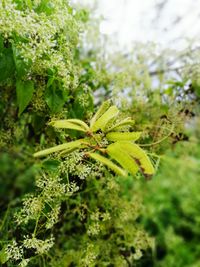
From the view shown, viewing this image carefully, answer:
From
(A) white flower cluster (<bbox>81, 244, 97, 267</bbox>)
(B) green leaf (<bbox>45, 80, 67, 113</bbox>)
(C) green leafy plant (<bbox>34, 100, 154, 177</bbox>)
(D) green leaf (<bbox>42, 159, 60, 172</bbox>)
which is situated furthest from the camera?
(A) white flower cluster (<bbox>81, 244, 97, 267</bbox>)

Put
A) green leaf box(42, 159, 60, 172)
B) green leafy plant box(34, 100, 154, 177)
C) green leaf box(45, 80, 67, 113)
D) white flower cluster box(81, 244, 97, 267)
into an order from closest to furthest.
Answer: green leafy plant box(34, 100, 154, 177) < green leaf box(42, 159, 60, 172) < green leaf box(45, 80, 67, 113) < white flower cluster box(81, 244, 97, 267)

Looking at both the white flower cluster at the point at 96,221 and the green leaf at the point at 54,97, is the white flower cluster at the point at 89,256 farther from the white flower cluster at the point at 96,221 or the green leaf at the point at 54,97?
the green leaf at the point at 54,97

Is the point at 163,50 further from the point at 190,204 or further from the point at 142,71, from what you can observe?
the point at 190,204

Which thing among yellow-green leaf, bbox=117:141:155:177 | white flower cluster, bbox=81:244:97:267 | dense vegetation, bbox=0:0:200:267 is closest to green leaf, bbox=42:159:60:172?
dense vegetation, bbox=0:0:200:267

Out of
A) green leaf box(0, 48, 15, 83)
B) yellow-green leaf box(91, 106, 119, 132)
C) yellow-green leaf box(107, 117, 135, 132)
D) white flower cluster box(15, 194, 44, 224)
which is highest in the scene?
green leaf box(0, 48, 15, 83)

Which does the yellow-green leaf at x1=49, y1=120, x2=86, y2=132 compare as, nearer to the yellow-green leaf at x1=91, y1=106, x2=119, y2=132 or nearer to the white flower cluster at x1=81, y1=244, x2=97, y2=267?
the yellow-green leaf at x1=91, y1=106, x2=119, y2=132

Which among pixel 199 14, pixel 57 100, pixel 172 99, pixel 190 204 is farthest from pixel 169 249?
pixel 57 100

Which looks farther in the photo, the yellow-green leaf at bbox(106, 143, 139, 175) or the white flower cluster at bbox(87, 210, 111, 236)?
the white flower cluster at bbox(87, 210, 111, 236)

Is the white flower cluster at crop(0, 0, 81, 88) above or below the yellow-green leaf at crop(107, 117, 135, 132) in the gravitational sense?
above

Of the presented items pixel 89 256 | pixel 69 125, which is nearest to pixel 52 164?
pixel 69 125
